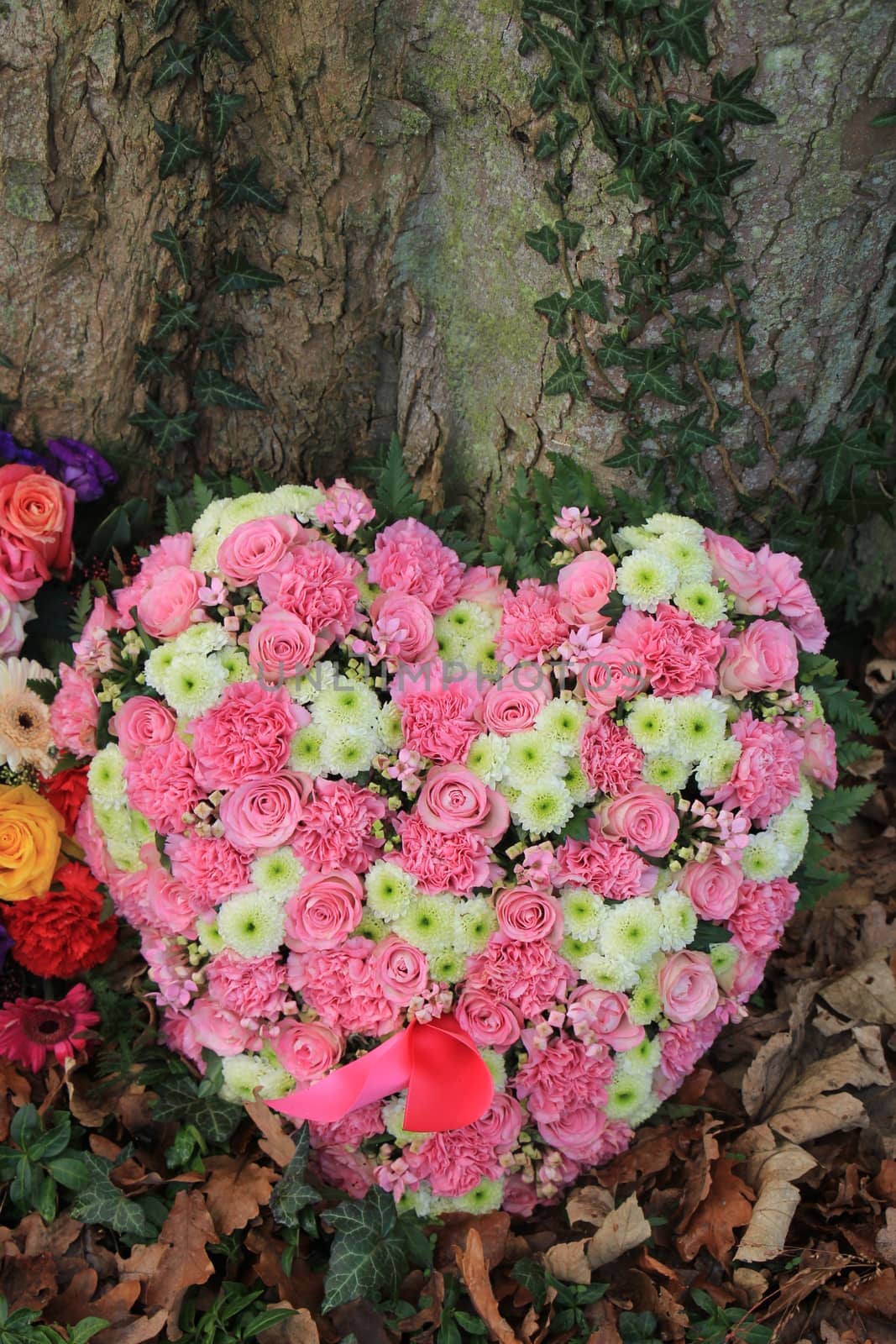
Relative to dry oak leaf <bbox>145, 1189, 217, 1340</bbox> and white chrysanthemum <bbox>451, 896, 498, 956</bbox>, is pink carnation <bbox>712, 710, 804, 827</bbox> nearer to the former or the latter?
white chrysanthemum <bbox>451, 896, 498, 956</bbox>

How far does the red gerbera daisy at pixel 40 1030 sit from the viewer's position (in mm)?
2484

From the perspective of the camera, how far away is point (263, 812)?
2.21 m

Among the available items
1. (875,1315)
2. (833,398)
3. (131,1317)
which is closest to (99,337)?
(833,398)

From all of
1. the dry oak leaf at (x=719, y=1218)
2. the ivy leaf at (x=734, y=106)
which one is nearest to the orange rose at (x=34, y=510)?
the ivy leaf at (x=734, y=106)

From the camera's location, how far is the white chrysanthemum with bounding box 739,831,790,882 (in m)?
2.33

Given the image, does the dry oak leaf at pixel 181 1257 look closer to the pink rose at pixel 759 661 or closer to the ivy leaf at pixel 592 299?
the pink rose at pixel 759 661

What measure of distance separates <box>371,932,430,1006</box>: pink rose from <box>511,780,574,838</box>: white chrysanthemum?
35 centimetres

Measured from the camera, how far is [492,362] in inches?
108

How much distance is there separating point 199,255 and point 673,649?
145cm

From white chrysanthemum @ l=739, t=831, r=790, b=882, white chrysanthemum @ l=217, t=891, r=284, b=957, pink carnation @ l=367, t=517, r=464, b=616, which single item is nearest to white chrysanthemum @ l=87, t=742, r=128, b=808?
white chrysanthemum @ l=217, t=891, r=284, b=957

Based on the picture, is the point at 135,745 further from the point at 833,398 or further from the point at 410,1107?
the point at 833,398

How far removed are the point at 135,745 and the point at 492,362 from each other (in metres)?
1.27

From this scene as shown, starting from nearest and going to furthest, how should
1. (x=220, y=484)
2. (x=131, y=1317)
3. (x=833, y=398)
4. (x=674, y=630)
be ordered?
(x=131, y=1317) → (x=674, y=630) → (x=833, y=398) → (x=220, y=484)

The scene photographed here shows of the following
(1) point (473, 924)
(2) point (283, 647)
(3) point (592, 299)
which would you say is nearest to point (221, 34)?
(3) point (592, 299)
